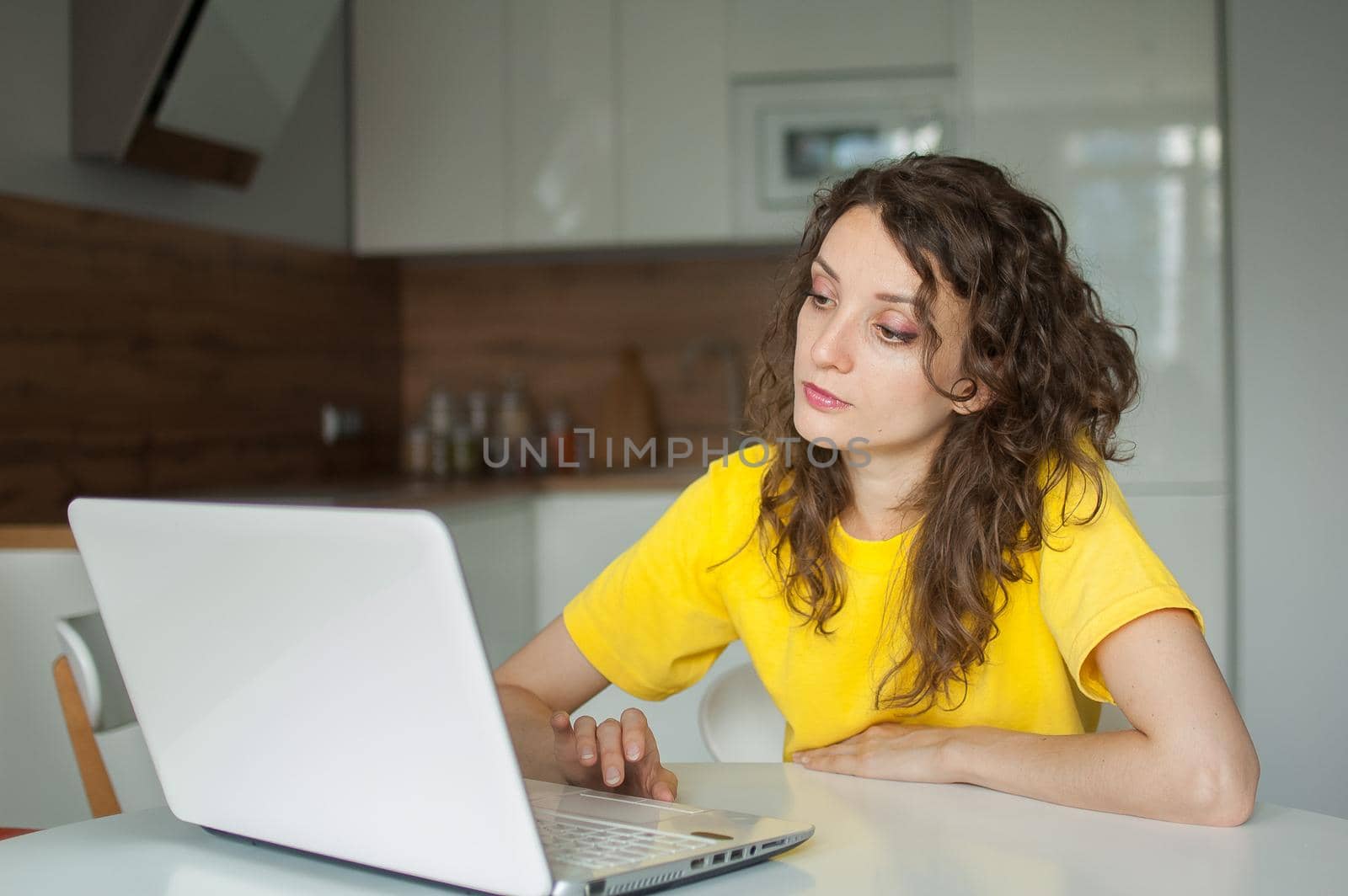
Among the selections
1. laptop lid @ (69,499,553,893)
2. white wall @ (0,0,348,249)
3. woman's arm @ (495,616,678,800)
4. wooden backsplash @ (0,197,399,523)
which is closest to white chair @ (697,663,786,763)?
woman's arm @ (495,616,678,800)

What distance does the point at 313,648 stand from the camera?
67 cm

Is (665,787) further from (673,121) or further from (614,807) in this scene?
(673,121)

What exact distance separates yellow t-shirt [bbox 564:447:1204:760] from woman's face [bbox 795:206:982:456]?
13 centimetres

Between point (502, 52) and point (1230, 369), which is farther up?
point (502, 52)

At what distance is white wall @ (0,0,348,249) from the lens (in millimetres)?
2312

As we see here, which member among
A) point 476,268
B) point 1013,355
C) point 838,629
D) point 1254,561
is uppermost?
point 476,268

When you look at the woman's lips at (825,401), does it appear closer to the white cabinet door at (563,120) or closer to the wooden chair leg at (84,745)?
the wooden chair leg at (84,745)

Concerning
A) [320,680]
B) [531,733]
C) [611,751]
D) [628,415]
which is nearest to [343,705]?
[320,680]

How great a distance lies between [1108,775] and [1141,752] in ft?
0.10

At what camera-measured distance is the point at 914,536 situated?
1168mm

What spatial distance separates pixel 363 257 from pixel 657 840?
309 cm

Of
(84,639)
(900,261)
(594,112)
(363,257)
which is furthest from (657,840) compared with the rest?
(363,257)

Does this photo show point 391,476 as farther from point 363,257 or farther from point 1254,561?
point 1254,561

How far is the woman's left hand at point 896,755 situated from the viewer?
98 centimetres
